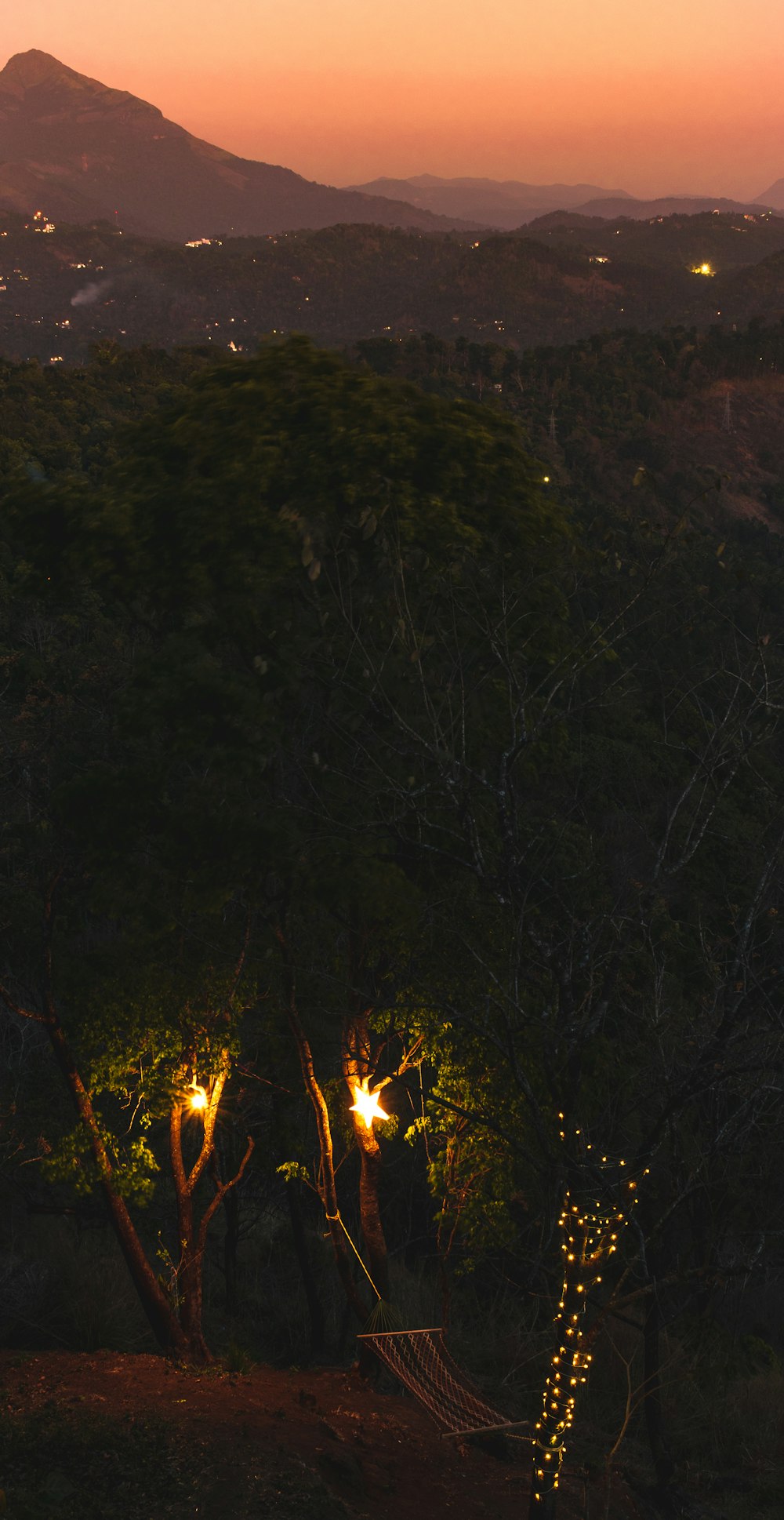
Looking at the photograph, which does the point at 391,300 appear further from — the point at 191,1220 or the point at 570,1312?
the point at 570,1312

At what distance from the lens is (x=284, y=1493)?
22.4 feet

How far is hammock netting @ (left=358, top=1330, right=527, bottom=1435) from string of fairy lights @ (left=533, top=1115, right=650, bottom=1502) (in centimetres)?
68

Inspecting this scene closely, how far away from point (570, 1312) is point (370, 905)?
3.01 m

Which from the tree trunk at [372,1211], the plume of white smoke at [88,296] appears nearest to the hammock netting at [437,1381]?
the tree trunk at [372,1211]

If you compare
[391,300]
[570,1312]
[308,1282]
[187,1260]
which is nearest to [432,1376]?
[570,1312]

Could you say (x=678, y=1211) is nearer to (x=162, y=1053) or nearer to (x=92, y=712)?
(x=162, y=1053)

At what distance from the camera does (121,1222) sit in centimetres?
955

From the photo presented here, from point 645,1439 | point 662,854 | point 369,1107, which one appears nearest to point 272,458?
point 662,854

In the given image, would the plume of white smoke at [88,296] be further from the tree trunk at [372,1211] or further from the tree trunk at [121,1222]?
the tree trunk at [372,1211]

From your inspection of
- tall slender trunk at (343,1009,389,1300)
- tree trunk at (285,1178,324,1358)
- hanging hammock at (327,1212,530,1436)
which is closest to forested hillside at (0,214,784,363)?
tree trunk at (285,1178,324,1358)

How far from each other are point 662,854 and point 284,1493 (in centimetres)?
476

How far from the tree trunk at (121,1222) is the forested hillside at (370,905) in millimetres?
47

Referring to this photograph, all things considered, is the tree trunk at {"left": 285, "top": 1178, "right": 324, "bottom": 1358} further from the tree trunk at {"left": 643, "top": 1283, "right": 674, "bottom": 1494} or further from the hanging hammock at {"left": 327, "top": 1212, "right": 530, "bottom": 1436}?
the tree trunk at {"left": 643, "top": 1283, "right": 674, "bottom": 1494}

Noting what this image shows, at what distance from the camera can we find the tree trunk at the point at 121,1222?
894 cm
